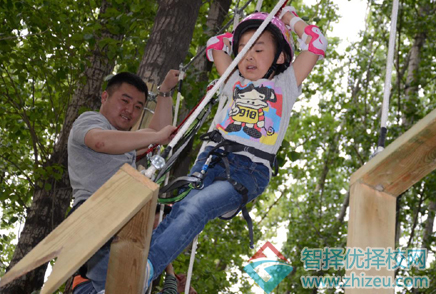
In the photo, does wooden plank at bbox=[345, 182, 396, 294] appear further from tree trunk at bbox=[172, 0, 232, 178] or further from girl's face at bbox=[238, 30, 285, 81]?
tree trunk at bbox=[172, 0, 232, 178]

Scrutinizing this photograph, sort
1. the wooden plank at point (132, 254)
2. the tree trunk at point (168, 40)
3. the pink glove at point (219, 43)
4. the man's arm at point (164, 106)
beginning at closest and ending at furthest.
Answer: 1. the wooden plank at point (132, 254)
2. the pink glove at point (219, 43)
3. the man's arm at point (164, 106)
4. the tree trunk at point (168, 40)

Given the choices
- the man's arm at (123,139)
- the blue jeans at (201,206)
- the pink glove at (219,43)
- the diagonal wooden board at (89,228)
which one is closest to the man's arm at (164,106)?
the pink glove at (219,43)

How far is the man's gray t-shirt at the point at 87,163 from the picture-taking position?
9.74ft

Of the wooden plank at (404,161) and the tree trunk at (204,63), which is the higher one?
the tree trunk at (204,63)

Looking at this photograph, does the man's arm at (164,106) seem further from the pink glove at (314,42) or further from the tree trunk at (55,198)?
the tree trunk at (55,198)

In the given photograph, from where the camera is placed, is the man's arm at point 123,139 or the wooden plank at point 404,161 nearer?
the wooden plank at point 404,161

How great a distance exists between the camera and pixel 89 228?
1.77m

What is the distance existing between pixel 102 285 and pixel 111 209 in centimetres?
76

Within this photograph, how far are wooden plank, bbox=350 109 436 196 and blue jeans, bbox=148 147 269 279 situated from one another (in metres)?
0.89

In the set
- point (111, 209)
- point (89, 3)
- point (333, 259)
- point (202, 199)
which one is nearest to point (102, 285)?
point (202, 199)

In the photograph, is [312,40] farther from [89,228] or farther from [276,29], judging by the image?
[89,228]

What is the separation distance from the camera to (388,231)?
1.93 m

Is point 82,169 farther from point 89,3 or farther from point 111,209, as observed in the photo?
point 89,3

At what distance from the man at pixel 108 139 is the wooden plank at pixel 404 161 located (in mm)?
1100
